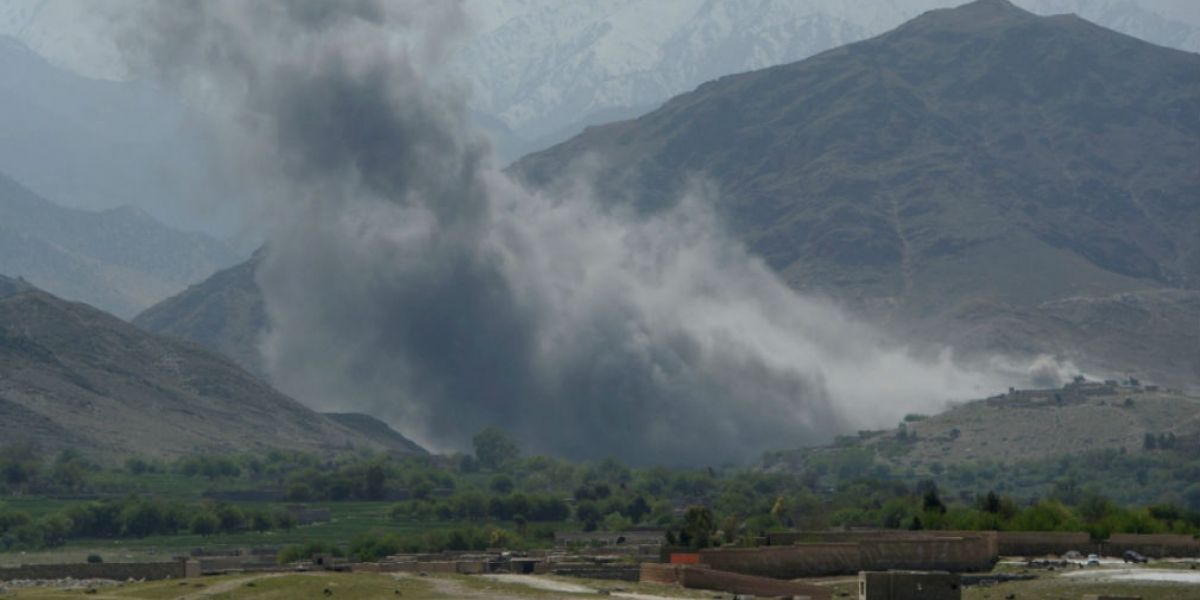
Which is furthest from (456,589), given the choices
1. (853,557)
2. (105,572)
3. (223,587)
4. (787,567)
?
(105,572)

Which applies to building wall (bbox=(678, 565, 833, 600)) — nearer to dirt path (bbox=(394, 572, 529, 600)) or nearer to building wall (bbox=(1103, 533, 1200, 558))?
dirt path (bbox=(394, 572, 529, 600))

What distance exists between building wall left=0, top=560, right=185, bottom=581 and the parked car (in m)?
45.5

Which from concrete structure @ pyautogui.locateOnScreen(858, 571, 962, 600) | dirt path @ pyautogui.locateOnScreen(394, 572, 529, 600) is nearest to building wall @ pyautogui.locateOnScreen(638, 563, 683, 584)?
dirt path @ pyautogui.locateOnScreen(394, 572, 529, 600)

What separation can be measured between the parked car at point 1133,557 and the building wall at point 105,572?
149ft

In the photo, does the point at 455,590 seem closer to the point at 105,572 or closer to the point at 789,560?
the point at 789,560

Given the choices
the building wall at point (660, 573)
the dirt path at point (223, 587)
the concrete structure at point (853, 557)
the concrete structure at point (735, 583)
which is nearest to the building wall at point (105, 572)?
the dirt path at point (223, 587)

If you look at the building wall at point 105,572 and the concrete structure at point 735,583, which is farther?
the building wall at point 105,572

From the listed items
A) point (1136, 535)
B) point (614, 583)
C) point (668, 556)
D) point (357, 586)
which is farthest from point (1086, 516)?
point (357, 586)

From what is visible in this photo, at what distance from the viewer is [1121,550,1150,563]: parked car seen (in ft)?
412

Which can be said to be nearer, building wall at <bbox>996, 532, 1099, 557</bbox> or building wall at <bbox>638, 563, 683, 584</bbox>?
building wall at <bbox>638, 563, 683, 584</bbox>

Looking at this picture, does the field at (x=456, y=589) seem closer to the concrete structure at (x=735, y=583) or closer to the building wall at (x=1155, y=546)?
the concrete structure at (x=735, y=583)

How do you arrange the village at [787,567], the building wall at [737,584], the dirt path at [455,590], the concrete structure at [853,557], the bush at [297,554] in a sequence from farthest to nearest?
the bush at [297,554] < the concrete structure at [853,557] < the village at [787,567] < the building wall at [737,584] < the dirt path at [455,590]

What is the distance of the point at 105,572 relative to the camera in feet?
416

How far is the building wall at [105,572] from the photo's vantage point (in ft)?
405
